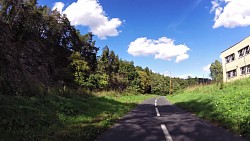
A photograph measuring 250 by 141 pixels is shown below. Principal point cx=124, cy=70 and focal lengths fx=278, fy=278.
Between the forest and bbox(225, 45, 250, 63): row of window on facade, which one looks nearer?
the forest

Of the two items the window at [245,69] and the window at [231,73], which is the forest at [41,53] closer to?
the window at [245,69]

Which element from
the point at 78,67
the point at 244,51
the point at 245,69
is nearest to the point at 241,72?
the point at 245,69

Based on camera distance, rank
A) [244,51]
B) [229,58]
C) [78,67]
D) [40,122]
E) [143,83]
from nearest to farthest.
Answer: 1. [40,122]
2. [78,67]
3. [244,51]
4. [229,58]
5. [143,83]

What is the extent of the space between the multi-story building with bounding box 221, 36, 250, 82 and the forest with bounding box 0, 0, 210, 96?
23.3 meters

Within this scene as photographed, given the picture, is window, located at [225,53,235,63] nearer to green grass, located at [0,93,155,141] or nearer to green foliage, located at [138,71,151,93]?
green foliage, located at [138,71,151,93]

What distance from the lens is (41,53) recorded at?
1261 inches

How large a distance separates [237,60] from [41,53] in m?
33.9

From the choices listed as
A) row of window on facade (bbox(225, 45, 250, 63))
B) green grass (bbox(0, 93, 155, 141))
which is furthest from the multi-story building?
green grass (bbox(0, 93, 155, 141))

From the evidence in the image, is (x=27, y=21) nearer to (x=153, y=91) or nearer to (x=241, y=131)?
(x=241, y=131)

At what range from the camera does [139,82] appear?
8250 cm

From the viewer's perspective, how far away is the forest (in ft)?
52.6

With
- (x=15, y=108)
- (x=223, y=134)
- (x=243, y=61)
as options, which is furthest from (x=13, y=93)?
(x=243, y=61)

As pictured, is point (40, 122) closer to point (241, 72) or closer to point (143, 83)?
point (241, 72)

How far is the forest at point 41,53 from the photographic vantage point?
16.0 meters
